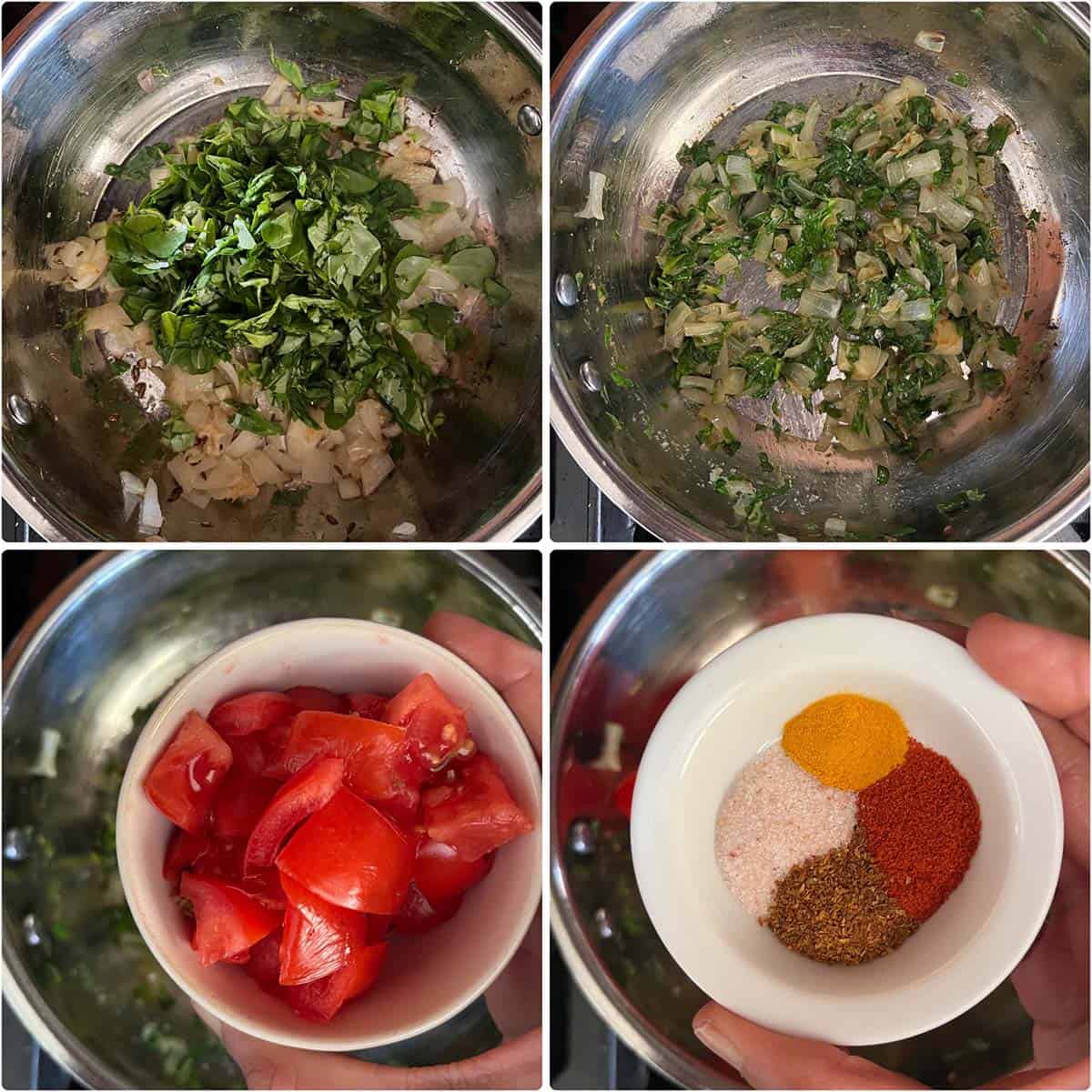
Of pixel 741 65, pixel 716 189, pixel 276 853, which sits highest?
pixel 741 65

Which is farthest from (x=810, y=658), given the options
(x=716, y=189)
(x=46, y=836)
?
(x=46, y=836)

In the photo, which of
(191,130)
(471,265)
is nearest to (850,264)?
(471,265)

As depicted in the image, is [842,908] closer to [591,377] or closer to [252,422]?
[591,377]

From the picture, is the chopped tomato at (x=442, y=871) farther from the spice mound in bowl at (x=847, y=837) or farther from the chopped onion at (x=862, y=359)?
the chopped onion at (x=862, y=359)

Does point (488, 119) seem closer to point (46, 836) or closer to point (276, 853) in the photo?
point (276, 853)

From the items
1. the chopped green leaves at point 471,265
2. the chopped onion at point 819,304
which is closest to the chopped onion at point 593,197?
the chopped green leaves at point 471,265

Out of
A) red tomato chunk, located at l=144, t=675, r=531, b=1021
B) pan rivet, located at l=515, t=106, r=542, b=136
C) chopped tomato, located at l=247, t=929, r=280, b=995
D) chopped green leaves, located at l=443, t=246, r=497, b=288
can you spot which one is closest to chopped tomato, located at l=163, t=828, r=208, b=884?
red tomato chunk, located at l=144, t=675, r=531, b=1021
